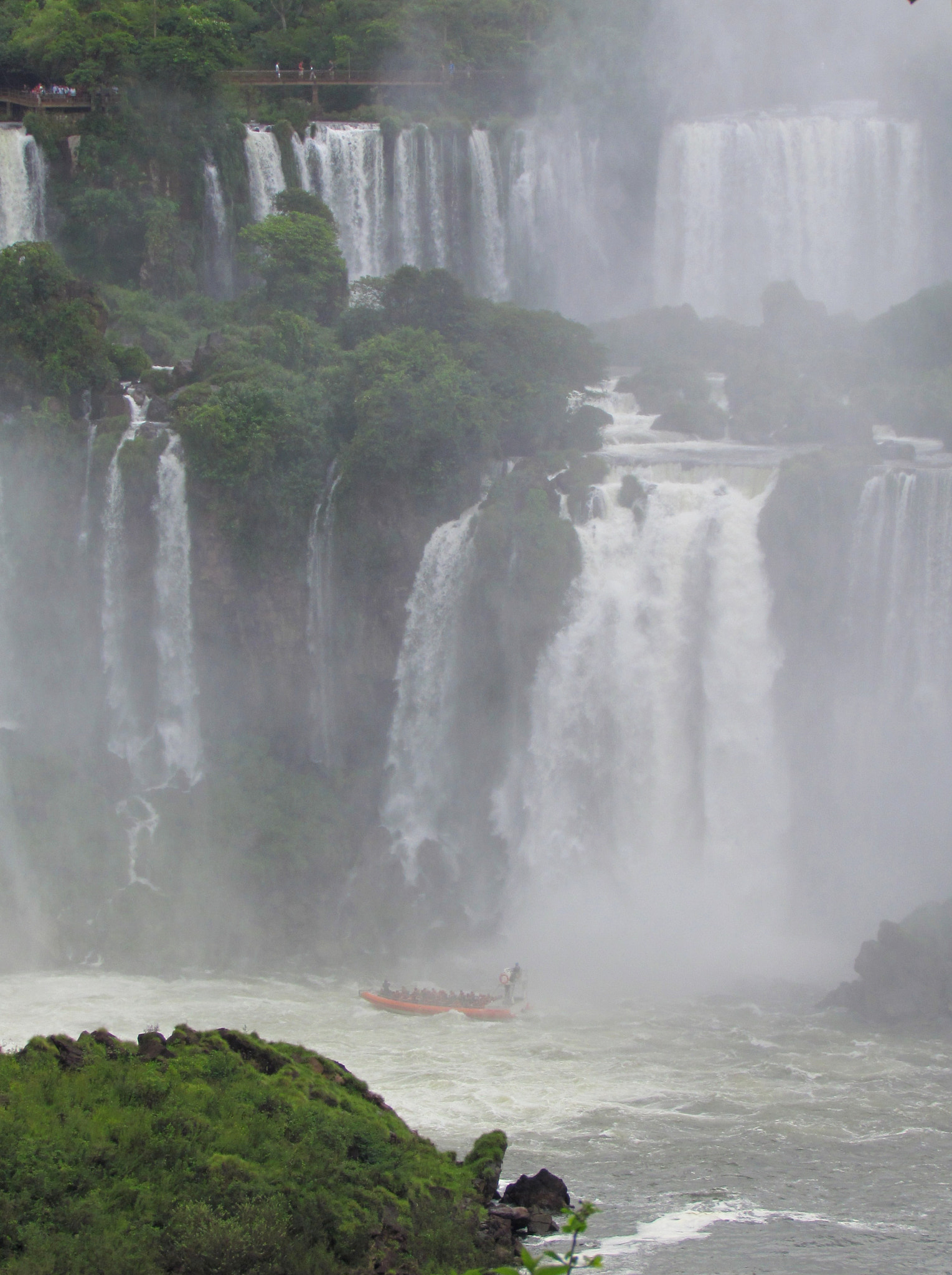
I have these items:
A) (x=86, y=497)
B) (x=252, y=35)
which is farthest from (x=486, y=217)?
(x=86, y=497)

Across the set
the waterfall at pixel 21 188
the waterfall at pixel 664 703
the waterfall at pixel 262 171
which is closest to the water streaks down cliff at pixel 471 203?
the waterfall at pixel 262 171

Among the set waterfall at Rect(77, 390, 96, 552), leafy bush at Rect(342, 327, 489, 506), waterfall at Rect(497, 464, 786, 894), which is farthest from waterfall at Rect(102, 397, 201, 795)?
waterfall at Rect(497, 464, 786, 894)

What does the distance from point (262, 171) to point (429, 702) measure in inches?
825

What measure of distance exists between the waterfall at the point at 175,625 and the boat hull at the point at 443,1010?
9.19 m

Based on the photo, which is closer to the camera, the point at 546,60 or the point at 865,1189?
the point at 865,1189

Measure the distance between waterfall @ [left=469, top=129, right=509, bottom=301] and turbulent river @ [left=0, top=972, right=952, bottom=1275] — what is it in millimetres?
27574

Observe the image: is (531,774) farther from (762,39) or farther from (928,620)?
(762,39)

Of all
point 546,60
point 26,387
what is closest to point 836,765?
point 26,387

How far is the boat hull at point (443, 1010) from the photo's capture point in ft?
90.3

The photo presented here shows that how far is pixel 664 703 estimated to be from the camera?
32906 millimetres

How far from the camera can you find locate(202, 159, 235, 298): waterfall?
46719 mm

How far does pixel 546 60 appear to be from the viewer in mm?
53062

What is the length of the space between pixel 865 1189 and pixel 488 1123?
18.1 feet

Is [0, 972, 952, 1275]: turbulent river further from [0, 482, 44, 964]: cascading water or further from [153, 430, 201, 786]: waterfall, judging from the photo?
[153, 430, 201, 786]: waterfall
